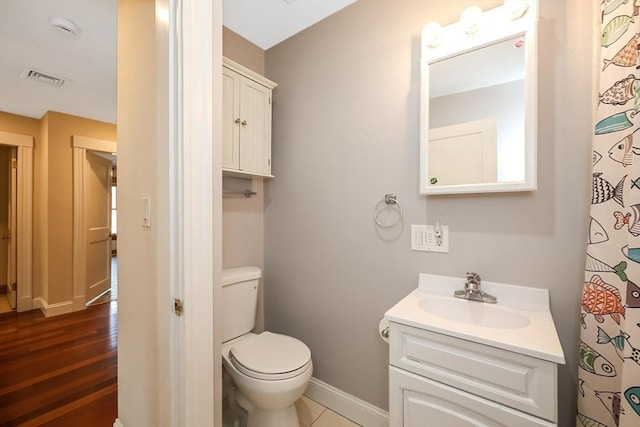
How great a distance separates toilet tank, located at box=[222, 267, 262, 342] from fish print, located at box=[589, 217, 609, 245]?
1.59 meters

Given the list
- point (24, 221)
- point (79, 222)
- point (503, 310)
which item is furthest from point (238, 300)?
point (24, 221)

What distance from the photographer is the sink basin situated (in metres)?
1.07

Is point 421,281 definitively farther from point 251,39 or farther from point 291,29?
point 251,39

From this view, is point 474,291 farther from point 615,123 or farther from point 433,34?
point 433,34

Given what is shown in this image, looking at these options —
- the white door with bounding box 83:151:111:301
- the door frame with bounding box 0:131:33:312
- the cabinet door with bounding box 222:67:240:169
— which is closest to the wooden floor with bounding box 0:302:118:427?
the door frame with bounding box 0:131:33:312

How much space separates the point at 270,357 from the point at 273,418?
0.28m

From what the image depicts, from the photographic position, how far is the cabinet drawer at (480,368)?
0.78 metres

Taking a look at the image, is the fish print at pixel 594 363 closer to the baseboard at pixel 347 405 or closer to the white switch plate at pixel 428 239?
the white switch plate at pixel 428 239

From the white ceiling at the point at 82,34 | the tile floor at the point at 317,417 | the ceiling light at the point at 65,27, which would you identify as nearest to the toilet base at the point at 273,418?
the tile floor at the point at 317,417

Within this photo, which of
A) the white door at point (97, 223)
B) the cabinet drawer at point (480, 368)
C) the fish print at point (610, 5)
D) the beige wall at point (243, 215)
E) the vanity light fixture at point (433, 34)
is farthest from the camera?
the white door at point (97, 223)

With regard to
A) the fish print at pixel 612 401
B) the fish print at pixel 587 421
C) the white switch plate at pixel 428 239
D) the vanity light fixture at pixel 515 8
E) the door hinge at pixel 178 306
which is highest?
the vanity light fixture at pixel 515 8

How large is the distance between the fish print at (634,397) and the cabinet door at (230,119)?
1.72 metres

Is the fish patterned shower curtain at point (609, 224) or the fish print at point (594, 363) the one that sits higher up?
the fish patterned shower curtain at point (609, 224)

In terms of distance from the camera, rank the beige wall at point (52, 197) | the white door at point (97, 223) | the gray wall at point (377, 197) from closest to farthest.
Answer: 1. the gray wall at point (377, 197)
2. the beige wall at point (52, 197)
3. the white door at point (97, 223)
